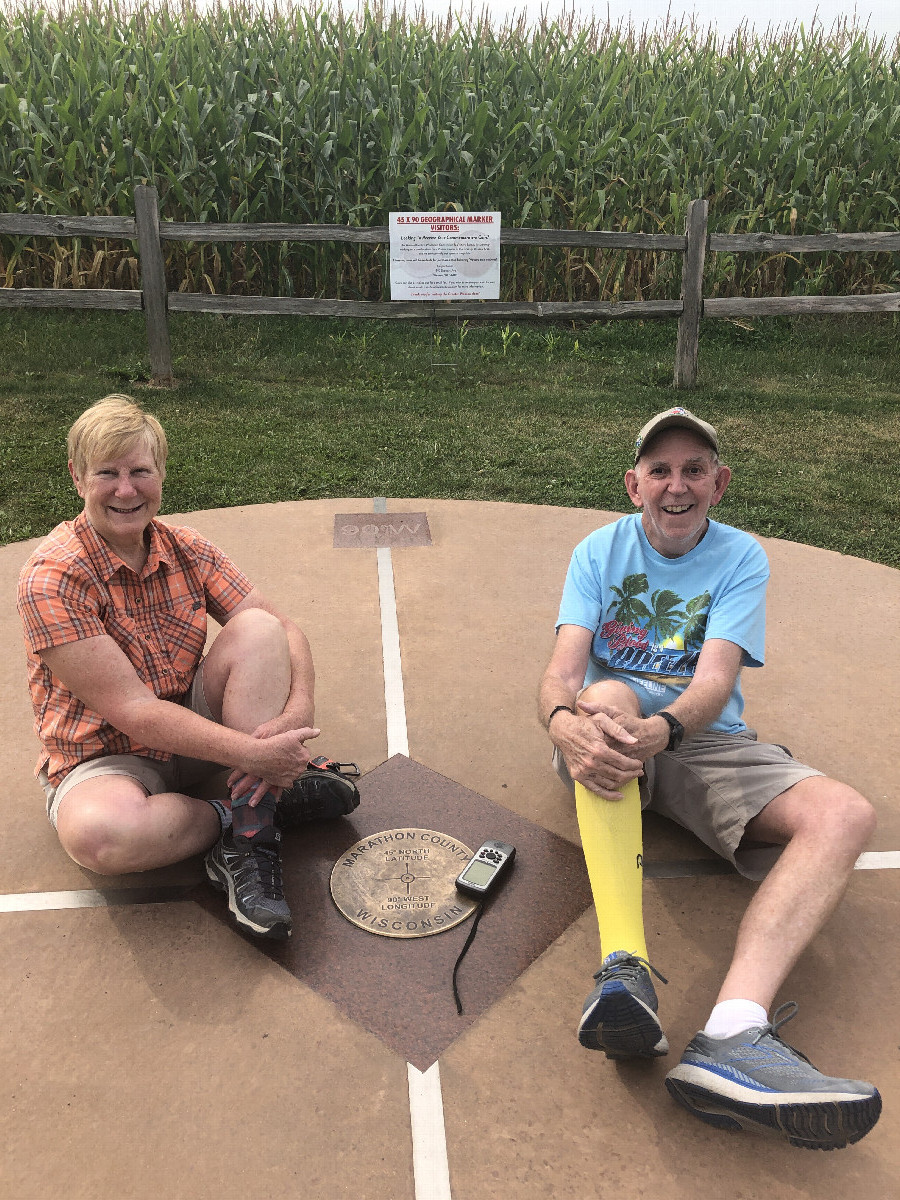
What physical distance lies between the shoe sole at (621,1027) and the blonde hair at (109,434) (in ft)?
5.36

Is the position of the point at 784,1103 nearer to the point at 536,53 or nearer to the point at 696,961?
the point at 696,961

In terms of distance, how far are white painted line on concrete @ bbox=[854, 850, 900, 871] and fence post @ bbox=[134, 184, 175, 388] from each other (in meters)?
6.53

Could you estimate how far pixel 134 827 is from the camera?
7.54 ft

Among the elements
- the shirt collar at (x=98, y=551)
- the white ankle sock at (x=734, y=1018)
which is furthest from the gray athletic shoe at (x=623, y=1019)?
the shirt collar at (x=98, y=551)

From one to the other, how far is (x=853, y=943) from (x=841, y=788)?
40 centimetres

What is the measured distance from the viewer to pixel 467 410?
24.1ft

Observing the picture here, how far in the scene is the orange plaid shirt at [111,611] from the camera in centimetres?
230

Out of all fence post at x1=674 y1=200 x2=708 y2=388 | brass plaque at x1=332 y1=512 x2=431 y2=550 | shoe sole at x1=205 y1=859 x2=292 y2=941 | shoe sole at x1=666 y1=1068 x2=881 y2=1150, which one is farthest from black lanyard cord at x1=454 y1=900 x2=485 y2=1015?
fence post at x1=674 y1=200 x2=708 y2=388

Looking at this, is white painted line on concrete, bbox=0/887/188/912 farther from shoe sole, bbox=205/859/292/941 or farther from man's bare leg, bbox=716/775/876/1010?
man's bare leg, bbox=716/775/876/1010

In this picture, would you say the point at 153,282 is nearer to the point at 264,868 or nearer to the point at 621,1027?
the point at 264,868

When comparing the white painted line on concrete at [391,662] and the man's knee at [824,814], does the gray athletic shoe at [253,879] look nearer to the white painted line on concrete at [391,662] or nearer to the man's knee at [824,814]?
the white painted line on concrete at [391,662]

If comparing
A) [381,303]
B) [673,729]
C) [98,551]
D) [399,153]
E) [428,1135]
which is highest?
[399,153]

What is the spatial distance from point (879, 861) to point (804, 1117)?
105cm

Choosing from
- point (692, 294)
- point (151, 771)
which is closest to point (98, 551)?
point (151, 771)
